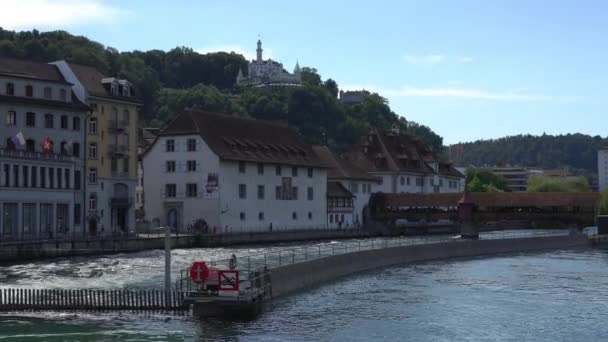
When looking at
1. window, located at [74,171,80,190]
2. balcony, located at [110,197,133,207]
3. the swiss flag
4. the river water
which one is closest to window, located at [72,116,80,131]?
window, located at [74,171,80,190]

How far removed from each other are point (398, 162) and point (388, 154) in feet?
6.02

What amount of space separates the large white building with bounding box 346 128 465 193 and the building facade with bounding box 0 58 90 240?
168ft

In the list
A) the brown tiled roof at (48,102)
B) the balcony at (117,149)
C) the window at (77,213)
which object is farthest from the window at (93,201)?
the brown tiled roof at (48,102)

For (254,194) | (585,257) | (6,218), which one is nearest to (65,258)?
(6,218)

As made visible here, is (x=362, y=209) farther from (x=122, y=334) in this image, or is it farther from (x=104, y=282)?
(x=122, y=334)

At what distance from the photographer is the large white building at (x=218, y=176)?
94750mm

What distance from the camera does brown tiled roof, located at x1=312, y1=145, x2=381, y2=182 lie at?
120 metres

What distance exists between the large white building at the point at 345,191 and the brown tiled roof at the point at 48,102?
38.5m

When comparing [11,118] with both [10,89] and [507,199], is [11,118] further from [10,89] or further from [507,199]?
[507,199]

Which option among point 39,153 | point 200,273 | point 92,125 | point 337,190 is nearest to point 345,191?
point 337,190

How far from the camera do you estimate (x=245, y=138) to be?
338 ft

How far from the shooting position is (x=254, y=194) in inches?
3942

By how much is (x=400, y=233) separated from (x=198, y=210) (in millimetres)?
32524

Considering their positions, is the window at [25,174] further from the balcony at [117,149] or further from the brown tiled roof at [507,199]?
the brown tiled roof at [507,199]
